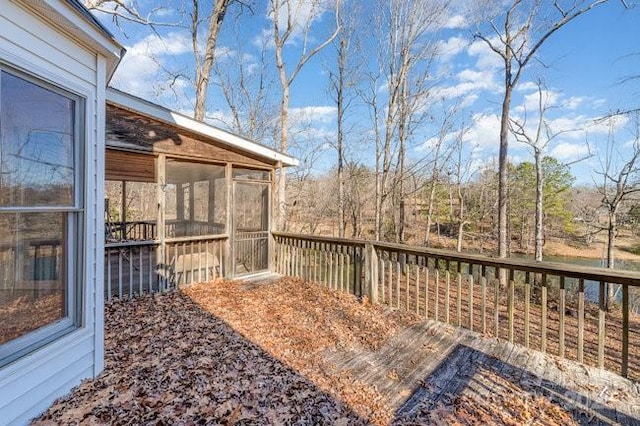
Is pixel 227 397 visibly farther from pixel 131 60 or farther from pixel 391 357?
pixel 131 60

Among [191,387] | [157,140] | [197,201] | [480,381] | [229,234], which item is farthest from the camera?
[197,201]

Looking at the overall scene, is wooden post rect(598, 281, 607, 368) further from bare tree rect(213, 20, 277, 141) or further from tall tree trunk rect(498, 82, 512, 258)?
bare tree rect(213, 20, 277, 141)

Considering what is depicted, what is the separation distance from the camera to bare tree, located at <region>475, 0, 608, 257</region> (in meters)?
9.20

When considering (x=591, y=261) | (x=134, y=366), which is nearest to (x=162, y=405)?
(x=134, y=366)

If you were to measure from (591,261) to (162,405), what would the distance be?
25.7 meters

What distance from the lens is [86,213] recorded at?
2.40 m

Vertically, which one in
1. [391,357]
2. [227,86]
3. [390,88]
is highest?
[227,86]

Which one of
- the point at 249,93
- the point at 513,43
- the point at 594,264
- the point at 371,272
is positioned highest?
the point at 249,93

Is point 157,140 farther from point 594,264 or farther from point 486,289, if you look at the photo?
point 594,264

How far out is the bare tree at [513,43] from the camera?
9.20 metres

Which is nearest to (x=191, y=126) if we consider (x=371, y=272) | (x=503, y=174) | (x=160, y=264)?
(x=160, y=264)

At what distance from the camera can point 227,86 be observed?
15164mm

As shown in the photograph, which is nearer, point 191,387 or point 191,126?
point 191,387

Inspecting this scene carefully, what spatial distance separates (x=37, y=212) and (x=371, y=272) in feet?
13.3
